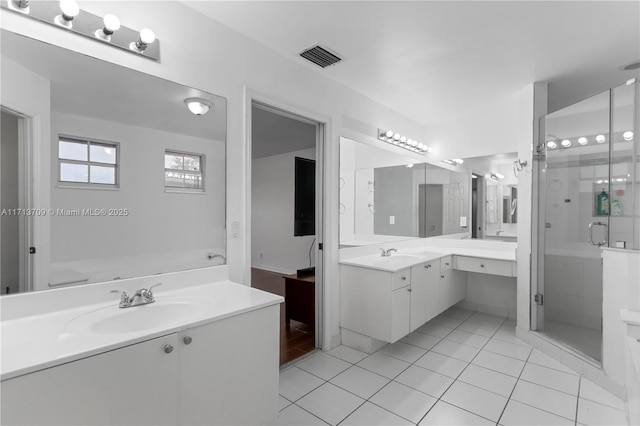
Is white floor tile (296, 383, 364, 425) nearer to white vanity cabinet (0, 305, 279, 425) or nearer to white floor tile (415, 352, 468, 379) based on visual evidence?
white vanity cabinet (0, 305, 279, 425)

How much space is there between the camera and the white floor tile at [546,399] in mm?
1867

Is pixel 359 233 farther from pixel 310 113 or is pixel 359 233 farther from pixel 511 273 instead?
pixel 511 273

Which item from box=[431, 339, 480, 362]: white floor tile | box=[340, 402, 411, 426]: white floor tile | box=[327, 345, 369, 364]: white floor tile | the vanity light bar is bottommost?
box=[327, 345, 369, 364]: white floor tile

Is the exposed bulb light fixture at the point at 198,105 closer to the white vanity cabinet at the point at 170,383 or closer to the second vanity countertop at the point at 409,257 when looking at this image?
the white vanity cabinet at the point at 170,383

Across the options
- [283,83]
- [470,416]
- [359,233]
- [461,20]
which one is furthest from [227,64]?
[470,416]

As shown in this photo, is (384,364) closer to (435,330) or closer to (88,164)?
(435,330)

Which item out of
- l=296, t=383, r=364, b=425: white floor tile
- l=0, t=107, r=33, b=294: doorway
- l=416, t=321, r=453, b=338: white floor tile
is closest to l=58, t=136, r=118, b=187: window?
l=0, t=107, r=33, b=294: doorway

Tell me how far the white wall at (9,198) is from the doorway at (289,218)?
1312mm

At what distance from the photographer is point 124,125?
158 cm

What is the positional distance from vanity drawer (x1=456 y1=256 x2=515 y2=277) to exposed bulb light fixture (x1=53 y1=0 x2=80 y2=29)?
3.54 metres

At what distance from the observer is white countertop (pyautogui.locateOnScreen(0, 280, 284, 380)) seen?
95cm

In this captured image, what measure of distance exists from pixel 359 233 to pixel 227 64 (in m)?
1.88

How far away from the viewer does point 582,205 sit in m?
2.58

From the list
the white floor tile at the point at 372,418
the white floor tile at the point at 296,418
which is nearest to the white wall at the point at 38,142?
the white floor tile at the point at 296,418
